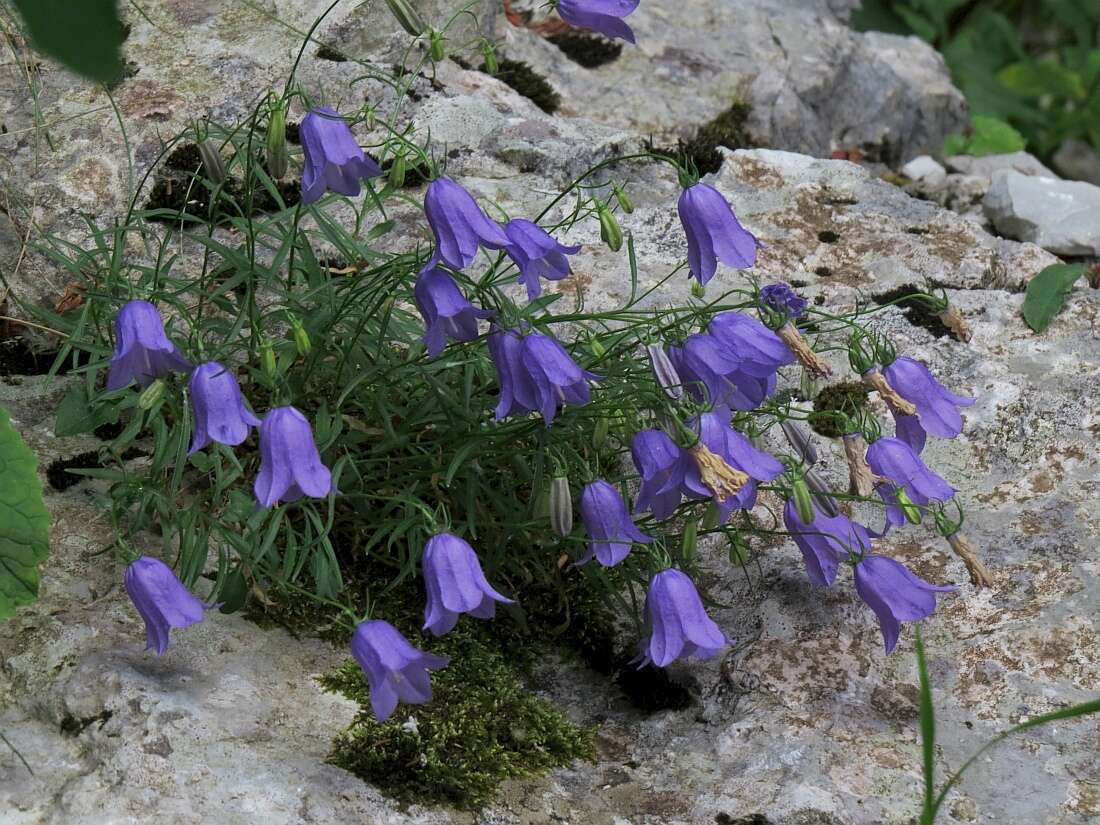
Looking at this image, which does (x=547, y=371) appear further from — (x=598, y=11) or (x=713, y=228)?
(x=598, y=11)

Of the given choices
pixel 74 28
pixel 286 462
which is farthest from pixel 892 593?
pixel 74 28

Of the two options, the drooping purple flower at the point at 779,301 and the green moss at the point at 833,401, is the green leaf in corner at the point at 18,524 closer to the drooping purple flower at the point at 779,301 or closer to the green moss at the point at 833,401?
the drooping purple flower at the point at 779,301

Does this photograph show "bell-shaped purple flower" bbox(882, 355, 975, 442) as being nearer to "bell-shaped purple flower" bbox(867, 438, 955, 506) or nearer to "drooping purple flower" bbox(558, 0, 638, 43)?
"bell-shaped purple flower" bbox(867, 438, 955, 506)

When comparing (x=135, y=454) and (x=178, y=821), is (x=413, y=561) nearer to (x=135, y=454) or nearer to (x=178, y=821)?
(x=178, y=821)

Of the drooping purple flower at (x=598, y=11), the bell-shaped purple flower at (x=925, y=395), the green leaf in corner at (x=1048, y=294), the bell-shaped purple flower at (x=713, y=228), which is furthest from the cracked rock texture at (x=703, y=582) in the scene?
the bell-shaped purple flower at (x=713, y=228)

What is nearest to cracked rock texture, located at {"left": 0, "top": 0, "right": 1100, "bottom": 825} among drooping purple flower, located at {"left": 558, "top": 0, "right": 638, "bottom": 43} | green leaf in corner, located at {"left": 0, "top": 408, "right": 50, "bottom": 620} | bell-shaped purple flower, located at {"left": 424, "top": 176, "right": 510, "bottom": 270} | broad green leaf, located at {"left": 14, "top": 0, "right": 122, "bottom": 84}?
green leaf in corner, located at {"left": 0, "top": 408, "right": 50, "bottom": 620}

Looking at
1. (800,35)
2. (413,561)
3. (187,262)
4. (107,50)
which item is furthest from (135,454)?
(800,35)
